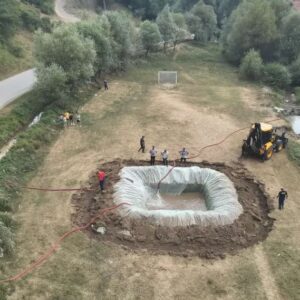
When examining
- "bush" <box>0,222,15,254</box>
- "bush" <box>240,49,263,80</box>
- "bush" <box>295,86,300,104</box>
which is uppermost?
"bush" <box>0,222,15,254</box>

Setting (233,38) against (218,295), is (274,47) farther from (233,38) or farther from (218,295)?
(218,295)

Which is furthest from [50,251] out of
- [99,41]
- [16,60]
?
[16,60]

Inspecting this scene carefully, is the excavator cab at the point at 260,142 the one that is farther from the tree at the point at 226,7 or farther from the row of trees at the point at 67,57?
the tree at the point at 226,7

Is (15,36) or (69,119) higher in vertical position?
(15,36)

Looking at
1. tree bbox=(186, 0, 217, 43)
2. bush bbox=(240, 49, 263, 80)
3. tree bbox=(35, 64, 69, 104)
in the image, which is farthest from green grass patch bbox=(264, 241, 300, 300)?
tree bbox=(186, 0, 217, 43)

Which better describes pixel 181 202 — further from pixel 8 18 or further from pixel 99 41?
pixel 8 18

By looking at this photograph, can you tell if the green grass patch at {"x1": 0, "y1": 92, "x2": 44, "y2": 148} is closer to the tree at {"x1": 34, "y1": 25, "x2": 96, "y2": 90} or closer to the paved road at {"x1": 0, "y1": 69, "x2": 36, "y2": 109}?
the paved road at {"x1": 0, "y1": 69, "x2": 36, "y2": 109}
